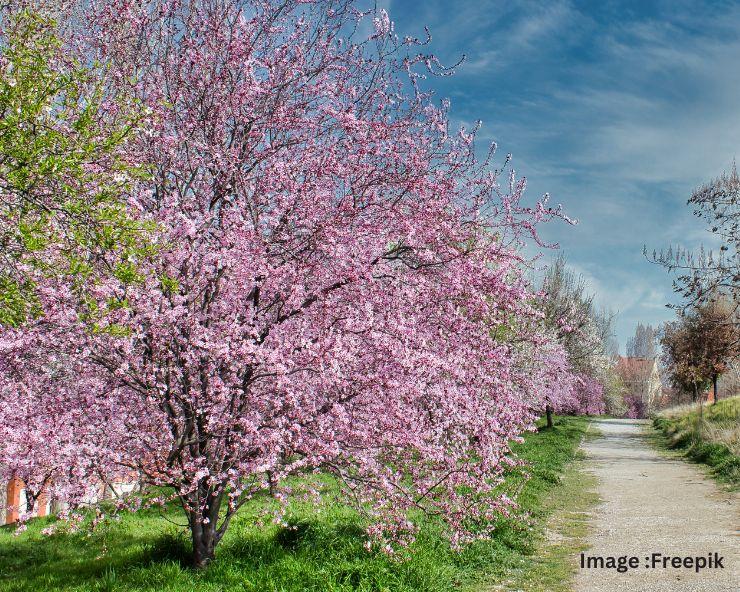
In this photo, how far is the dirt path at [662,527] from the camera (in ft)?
23.9

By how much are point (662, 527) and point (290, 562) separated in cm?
670

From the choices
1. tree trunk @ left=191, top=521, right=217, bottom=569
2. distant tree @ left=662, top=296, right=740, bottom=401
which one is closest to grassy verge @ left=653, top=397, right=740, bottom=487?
distant tree @ left=662, top=296, right=740, bottom=401

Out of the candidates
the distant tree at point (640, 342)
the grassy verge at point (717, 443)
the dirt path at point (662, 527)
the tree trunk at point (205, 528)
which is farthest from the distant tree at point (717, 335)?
the distant tree at point (640, 342)

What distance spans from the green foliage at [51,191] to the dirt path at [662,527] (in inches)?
261

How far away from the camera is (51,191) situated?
263 inches

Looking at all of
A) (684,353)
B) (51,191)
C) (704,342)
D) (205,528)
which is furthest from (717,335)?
(51,191)

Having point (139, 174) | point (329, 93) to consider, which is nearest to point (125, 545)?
point (139, 174)

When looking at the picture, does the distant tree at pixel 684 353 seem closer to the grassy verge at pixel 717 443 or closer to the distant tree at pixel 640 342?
the grassy verge at pixel 717 443

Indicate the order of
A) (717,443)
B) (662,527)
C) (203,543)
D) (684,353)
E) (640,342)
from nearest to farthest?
1. (203,543)
2. (662,527)
3. (717,443)
4. (684,353)
5. (640,342)

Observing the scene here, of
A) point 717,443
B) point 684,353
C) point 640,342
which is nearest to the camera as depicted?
point 717,443

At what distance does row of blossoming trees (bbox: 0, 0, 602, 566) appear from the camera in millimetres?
6406

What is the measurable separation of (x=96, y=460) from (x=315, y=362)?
8.48 ft

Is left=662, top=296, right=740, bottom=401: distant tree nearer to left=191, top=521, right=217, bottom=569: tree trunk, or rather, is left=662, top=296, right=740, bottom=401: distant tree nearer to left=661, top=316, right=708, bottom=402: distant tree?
left=661, top=316, right=708, bottom=402: distant tree

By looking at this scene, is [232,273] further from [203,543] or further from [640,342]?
[640,342]
